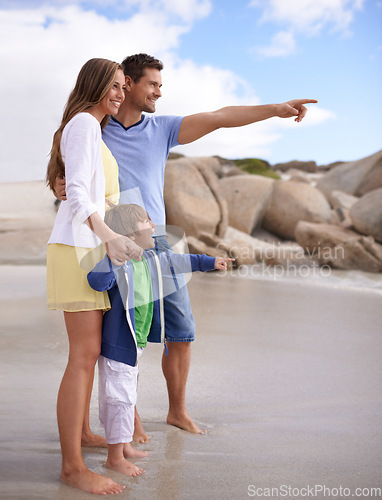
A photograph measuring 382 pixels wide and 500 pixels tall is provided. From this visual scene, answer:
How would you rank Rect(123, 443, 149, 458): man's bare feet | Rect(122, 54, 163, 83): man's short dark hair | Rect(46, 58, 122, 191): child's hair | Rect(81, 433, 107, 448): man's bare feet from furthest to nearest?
Rect(122, 54, 163, 83): man's short dark hair, Rect(81, 433, 107, 448): man's bare feet, Rect(123, 443, 149, 458): man's bare feet, Rect(46, 58, 122, 191): child's hair

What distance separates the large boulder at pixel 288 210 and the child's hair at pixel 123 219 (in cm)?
1160

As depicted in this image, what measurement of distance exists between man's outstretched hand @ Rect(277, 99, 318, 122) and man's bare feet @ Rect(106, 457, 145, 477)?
4.93 feet

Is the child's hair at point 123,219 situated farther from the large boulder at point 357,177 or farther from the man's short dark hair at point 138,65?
the large boulder at point 357,177

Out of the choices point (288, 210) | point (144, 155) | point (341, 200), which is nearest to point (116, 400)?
point (144, 155)

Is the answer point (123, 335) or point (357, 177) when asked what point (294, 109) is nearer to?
point (123, 335)

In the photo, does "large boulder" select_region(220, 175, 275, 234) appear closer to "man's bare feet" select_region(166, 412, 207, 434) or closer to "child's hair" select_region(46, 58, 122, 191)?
"man's bare feet" select_region(166, 412, 207, 434)

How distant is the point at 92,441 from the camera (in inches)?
99.3

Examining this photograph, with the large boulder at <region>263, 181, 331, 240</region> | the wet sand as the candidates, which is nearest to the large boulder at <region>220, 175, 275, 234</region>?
the large boulder at <region>263, 181, 331, 240</region>

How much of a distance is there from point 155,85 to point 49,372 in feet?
5.92

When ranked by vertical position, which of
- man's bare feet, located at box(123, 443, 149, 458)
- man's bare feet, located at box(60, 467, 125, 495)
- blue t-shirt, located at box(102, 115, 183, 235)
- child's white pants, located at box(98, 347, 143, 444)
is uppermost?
blue t-shirt, located at box(102, 115, 183, 235)

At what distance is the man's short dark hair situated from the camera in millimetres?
2670

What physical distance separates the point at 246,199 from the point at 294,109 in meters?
10.6

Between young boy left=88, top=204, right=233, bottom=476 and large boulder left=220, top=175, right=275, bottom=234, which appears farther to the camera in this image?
large boulder left=220, top=175, right=275, bottom=234

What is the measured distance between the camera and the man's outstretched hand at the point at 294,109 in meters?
2.52
